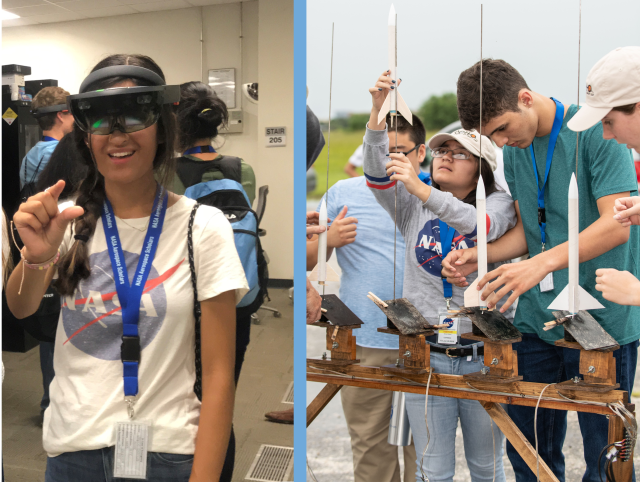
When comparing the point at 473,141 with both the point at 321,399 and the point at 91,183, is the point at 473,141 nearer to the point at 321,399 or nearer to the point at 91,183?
the point at 321,399

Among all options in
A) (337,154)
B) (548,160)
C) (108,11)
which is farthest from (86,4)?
(548,160)

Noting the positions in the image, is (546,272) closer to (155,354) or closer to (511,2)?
(511,2)

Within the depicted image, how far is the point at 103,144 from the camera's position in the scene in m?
1.31

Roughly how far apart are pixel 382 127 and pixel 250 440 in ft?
3.23

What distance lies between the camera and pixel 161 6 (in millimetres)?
1338

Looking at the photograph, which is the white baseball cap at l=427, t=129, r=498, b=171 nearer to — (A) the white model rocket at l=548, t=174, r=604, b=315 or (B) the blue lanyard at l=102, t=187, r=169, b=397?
(A) the white model rocket at l=548, t=174, r=604, b=315

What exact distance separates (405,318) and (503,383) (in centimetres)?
33

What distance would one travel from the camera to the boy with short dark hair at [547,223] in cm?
153

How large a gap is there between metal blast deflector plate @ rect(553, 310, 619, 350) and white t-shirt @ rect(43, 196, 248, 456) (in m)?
0.88

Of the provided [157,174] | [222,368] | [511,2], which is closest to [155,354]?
[222,368]

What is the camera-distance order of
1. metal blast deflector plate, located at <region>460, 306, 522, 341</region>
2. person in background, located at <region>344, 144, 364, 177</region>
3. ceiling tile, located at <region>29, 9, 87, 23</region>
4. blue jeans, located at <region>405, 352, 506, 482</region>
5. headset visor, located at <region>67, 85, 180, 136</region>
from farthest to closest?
1. person in background, located at <region>344, 144, 364, 177</region>
2. blue jeans, located at <region>405, 352, 506, 482</region>
3. metal blast deflector plate, located at <region>460, 306, 522, 341</region>
4. ceiling tile, located at <region>29, 9, 87, 23</region>
5. headset visor, located at <region>67, 85, 180, 136</region>

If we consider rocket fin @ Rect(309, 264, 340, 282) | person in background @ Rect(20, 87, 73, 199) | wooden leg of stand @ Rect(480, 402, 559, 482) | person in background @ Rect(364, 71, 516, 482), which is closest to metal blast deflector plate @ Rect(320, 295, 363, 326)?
rocket fin @ Rect(309, 264, 340, 282)

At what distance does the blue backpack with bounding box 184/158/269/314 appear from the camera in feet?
4.29

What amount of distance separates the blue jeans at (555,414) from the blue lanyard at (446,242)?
27cm
